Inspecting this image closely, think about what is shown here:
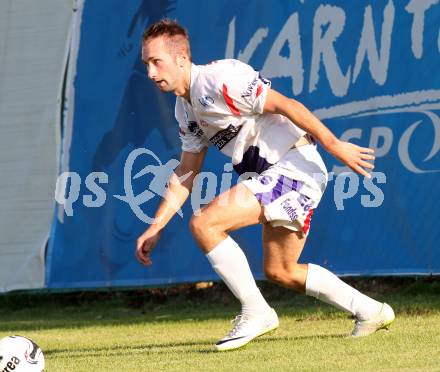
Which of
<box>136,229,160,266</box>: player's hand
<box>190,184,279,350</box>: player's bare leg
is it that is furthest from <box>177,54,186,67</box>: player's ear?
<box>136,229,160,266</box>: player's hand

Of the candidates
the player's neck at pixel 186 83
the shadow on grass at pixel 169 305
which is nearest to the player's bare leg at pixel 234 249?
the player's neck at pixel 186 83

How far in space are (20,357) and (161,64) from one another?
66.0 inches

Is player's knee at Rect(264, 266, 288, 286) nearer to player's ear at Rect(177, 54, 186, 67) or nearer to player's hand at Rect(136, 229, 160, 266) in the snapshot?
player's hand at Rect(136, 229, 160, 266)

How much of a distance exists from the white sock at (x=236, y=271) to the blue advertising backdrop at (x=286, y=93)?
8.07 ft

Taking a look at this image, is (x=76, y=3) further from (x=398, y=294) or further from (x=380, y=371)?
(x=380, y=371)

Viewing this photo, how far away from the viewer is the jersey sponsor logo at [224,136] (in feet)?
20.1

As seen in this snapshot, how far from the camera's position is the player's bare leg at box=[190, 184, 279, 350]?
5.93 m

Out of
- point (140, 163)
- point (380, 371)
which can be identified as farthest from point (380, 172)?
point (380, 371)

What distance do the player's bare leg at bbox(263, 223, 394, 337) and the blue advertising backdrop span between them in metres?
1.96

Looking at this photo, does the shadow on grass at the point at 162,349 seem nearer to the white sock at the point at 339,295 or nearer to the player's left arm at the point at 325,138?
the white sock at the point at 339,295

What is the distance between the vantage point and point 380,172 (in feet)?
27.4

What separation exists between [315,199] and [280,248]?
0.34m

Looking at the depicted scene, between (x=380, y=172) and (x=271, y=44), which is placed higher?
(x=271, y=44)

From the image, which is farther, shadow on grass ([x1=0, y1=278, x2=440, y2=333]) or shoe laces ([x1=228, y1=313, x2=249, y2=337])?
shadow on grass ([x1=0, y1=278, x2=440, y2=333])
